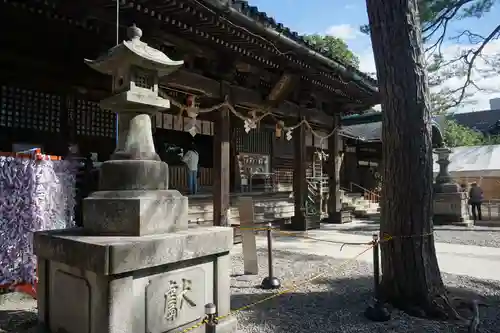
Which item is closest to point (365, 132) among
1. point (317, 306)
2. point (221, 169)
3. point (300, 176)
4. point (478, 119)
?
point (300, 176)

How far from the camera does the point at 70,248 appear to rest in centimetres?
314

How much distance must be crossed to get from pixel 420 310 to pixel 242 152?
341 inches

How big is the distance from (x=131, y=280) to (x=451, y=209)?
13.7 metres

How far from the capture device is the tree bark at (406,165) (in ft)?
15.1

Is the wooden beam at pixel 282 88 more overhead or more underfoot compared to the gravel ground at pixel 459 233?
more overhead

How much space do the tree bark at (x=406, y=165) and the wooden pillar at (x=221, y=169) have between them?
417 cm

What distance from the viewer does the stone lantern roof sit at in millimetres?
3469

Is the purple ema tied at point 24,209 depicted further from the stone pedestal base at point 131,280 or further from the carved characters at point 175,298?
the carved characters at point 175,298

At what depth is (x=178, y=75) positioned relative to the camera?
7.44 metres

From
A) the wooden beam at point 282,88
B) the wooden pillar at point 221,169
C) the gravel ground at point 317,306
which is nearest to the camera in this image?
the gravel ground at point 317,306

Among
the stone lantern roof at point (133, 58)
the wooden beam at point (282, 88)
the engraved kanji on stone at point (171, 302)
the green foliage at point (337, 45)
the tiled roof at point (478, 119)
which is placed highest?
the green foliage at point (337, 45)

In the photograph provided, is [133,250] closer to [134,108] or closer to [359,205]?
[134,108]

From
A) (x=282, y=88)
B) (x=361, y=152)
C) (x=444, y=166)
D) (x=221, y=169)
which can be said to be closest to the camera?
(x=221, y=169)

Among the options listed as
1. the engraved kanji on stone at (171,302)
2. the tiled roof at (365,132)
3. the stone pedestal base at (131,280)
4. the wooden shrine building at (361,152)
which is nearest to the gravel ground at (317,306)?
the stone pedestal base at (131,280)
